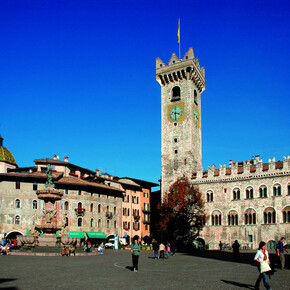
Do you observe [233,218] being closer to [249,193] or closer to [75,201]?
[249,193]

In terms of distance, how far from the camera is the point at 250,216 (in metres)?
55.7

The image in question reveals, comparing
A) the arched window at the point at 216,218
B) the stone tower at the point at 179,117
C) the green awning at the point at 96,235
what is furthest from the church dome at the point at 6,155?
the arched window at the point at 216,218

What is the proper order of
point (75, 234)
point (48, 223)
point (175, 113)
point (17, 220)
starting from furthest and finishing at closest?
point (175, 113), point (75, 234), point (17, 220), point (48, 223)

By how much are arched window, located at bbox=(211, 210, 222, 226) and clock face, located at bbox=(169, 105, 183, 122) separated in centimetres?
1734

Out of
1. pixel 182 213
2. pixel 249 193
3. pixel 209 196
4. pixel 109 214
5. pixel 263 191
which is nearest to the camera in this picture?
pixel 263 191

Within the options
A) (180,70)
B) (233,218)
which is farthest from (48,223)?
(180,70)

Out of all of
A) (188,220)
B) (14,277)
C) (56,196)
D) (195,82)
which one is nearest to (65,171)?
(188,220)

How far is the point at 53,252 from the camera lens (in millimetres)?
31422

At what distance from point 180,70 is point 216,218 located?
25872 mm

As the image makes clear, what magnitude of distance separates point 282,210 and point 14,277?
44563 mm

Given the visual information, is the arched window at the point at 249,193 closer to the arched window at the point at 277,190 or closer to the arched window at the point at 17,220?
the arched window at the point at 277,190

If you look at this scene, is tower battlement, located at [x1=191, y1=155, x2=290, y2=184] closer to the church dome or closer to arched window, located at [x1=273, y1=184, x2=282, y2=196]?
arched window, located at [x1=273, y1=184, x2=282, y2=196]

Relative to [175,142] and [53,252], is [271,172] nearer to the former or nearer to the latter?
[175,142]

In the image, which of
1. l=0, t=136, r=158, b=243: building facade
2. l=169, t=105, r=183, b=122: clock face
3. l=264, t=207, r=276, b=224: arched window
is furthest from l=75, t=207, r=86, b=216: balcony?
l=264, t=207, r=276, b=224: arched window
